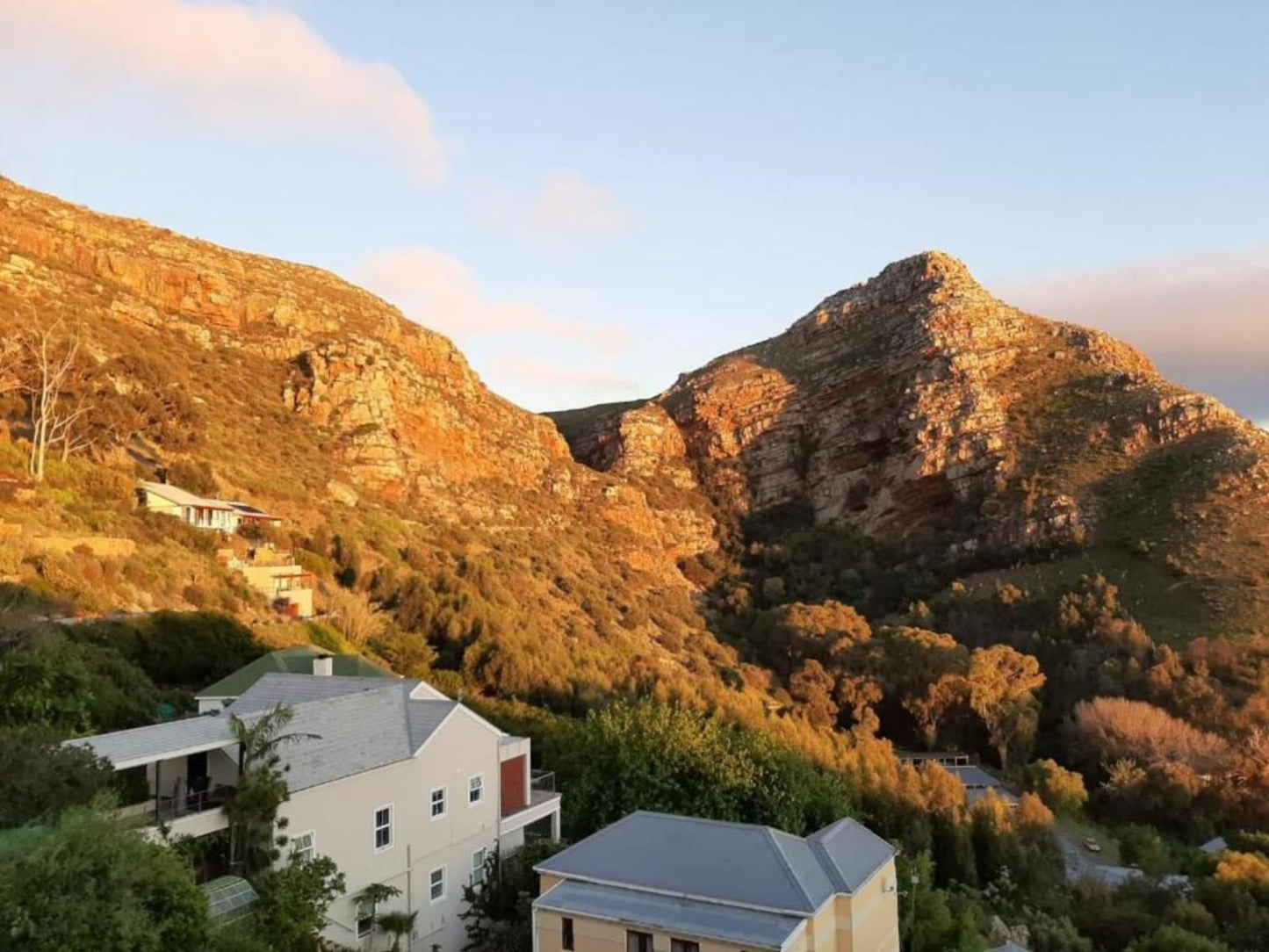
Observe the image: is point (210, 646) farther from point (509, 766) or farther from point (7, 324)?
point (7, 324)

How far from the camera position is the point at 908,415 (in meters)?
71.9

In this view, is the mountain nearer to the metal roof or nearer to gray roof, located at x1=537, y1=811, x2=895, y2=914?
the metal roof

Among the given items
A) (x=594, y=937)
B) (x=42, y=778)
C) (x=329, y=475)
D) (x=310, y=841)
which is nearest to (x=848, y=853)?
(x=594, y=937)

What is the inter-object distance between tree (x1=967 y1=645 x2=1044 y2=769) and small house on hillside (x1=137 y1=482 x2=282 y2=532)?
33.1 m

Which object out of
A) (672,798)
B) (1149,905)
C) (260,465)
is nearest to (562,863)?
(672,798)

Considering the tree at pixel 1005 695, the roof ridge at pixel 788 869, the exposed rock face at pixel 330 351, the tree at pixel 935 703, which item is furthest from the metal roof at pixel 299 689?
the tree at pixel 1005 695

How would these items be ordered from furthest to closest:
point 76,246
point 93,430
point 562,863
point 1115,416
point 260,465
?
point 1115,416, point 76,246, point 260,465, point 93,430, point 562,863

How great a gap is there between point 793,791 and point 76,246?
50646 millimetres

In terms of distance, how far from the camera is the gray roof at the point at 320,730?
14.0 m

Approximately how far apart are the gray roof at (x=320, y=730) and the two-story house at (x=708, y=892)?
3.64m

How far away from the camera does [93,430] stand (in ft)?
120

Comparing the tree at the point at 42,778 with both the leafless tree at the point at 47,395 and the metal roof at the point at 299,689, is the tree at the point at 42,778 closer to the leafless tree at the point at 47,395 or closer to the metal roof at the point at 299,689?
the metal roof at the point at 299,689

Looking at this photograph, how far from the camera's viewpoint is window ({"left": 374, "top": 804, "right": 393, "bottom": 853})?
53.8 ft

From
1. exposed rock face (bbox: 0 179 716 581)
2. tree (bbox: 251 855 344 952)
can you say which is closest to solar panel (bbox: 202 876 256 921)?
tree (bbox: 251 855 344 952)
